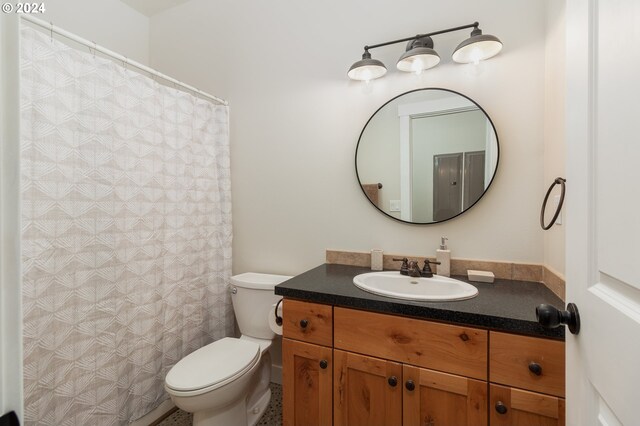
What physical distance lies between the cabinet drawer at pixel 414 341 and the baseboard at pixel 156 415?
1.25 m

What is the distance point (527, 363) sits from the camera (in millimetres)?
983

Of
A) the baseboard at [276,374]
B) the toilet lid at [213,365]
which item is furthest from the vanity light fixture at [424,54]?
the baseboard at [276,374]

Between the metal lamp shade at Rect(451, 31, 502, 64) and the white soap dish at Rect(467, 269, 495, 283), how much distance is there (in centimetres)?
107

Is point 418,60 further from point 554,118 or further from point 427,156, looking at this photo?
point 554,118

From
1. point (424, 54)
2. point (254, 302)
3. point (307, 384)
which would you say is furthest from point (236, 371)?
point (424, 54)

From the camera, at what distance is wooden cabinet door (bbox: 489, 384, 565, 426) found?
0.95m

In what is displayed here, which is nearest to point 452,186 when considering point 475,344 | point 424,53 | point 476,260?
point 476,260

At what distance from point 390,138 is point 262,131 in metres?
0.91

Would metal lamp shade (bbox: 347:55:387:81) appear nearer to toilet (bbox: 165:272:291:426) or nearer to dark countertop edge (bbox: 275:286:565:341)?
dark countertop edge (bbox: 275:286:565:341)

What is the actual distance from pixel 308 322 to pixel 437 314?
566 millimetres

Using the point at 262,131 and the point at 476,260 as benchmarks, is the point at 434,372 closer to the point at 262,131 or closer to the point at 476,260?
the point at 476,260

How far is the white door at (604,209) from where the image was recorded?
0.43 metres

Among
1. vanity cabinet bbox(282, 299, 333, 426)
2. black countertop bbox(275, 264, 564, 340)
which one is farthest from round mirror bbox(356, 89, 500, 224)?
vanity cabinet bbox(282, 299, 333, 426)

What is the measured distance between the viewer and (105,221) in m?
1.43
